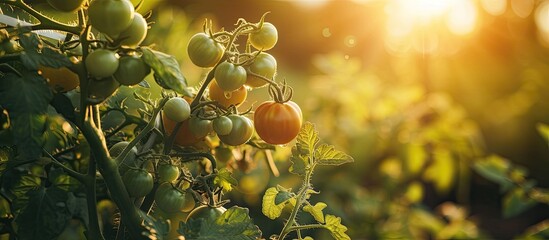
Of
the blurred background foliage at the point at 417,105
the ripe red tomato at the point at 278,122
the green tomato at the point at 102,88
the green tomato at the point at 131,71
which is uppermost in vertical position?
the green tomato at the point at 131,71

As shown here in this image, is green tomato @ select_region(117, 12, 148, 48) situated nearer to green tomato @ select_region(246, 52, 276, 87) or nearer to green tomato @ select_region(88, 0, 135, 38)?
green tomato @ select_region(88, 0, 135, 38)

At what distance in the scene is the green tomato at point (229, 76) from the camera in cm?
47

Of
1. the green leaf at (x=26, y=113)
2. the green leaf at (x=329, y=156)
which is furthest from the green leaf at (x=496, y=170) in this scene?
the green leaf at (x=26, y=113)

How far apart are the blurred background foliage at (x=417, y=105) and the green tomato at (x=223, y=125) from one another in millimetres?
283

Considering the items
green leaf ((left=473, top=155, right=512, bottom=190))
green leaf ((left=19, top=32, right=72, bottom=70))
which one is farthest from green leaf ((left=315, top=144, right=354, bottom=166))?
green leaf ((left=473, top=155, right=512, bottom=190))

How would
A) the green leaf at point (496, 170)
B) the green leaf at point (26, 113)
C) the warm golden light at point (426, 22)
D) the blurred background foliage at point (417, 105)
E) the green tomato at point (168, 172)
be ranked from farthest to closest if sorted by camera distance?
the warm golden light at point (426, 22), the blurred background foliage at point (417, 105), the green leaf at point (496, 170), the green tomato at point (168, 172), the green leaf at point (26, 113)

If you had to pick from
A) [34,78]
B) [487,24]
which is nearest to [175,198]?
[34,78]

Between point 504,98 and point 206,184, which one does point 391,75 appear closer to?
point 504,98

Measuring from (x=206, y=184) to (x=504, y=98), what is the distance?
6180 mm

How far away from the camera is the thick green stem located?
0.42m

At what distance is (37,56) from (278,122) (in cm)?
20

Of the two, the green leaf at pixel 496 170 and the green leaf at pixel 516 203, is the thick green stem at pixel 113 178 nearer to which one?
the green leaf at pixel 496 170

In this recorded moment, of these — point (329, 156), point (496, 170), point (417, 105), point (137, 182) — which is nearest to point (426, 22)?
point (417, 105)

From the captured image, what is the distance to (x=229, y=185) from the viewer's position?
20.1 inches
